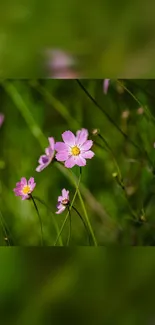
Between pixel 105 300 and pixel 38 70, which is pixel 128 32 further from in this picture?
pixel 105 300

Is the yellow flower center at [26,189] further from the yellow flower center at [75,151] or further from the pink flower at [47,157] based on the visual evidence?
the yellow flower center at [75,151]

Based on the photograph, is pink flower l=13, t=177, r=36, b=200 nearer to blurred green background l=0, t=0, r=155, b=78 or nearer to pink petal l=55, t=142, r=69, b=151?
pink petal l=55, t=142, r=69, b=151

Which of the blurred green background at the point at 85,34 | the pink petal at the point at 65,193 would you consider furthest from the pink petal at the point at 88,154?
the blurred green background at the point at 85,34

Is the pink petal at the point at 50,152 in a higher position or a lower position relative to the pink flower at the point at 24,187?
higher

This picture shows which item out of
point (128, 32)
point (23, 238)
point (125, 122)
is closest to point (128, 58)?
point (128, 32)

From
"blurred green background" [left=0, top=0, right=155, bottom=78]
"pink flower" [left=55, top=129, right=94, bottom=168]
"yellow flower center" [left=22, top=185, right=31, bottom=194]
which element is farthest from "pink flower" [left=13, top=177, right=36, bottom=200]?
"blurred green background" [left=0, top=0, right=155, bottom=78]

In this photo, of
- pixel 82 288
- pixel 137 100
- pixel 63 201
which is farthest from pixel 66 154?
pixel 82 288

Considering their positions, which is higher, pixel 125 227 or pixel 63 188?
pixel 63 188
